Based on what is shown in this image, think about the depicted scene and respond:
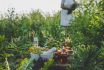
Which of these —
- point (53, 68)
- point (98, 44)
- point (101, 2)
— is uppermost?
point (101, 2)

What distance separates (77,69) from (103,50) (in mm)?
786

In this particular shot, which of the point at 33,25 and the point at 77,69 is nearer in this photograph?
the point at 77,69

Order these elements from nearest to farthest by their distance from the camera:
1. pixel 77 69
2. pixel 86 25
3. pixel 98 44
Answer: pixel 77 69 → pixel 98 44 → pixel 86 25

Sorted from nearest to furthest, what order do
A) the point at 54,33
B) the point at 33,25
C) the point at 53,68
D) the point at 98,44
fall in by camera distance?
the point at 98,44
the point at 53,68
the point at 54,33
the point at 33,25

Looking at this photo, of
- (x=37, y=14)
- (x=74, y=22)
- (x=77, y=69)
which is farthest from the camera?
(x=37, y=14)

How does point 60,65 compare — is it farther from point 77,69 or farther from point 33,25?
point 33,25

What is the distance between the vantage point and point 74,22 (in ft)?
51.9

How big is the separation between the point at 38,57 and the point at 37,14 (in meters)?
23.1

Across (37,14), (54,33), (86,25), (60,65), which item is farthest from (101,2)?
(37,14)

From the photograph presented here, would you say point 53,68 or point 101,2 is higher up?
point 101,2

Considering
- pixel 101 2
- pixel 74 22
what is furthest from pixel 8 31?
pixel 101 2

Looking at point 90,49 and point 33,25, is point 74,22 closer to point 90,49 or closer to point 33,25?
point 90,49

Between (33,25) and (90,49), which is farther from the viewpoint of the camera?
(33,25)

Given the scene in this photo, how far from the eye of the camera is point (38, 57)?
Answer: 13812mm
